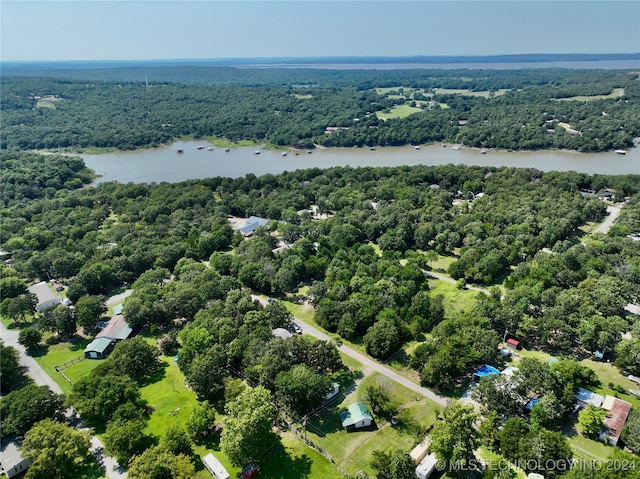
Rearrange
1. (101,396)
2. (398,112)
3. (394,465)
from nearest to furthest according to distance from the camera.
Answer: (394,465) → (101,396) → (398,112)

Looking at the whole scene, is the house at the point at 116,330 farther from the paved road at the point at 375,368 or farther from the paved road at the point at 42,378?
the paved road at the point at 375,368

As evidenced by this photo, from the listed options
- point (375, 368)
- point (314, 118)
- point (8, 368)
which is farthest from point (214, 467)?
point (314, 118)

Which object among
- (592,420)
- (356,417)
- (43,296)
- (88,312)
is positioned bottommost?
(43,296)

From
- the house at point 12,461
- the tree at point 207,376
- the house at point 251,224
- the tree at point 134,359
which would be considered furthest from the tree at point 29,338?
the house at point 251,224

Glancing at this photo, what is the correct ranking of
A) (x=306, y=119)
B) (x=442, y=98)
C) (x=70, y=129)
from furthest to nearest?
(x=442, y=98), (x=306, y=119), (x=70, y=129)

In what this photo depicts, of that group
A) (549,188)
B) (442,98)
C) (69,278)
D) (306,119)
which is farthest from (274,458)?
(442,98)

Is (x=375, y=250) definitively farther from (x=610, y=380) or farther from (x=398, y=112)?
(x=398, y=112)

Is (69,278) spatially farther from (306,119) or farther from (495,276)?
(306,119)
